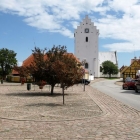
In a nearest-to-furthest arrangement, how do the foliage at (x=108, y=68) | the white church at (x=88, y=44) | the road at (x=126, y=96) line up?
1. the road at (x=126, y=96)
2. the white church at (x=88, y=44)
3. the foliage at (x=108, y=68)

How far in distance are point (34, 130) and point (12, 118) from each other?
8.68ft

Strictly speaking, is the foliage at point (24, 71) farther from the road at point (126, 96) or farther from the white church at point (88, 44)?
the white church at point (88, 44)

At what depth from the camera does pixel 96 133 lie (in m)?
8.88

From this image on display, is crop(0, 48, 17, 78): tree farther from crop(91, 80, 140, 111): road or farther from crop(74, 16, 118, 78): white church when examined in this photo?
crop(91, 80, 140, 111): road

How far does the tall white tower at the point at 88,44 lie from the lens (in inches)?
4080

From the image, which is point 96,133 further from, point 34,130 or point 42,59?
point 42,59

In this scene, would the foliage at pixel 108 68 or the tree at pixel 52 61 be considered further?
the foliage at pixel 108 68

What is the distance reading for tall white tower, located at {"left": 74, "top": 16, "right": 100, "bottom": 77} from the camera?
104 m

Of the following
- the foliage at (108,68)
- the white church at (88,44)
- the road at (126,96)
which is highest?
the white church at (88,44)

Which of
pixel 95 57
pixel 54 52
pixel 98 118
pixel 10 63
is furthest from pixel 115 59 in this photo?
pixel 98 118

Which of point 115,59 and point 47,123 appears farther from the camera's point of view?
point 115,59

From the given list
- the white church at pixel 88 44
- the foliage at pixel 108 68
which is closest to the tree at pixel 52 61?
the white church at pixel 88 44

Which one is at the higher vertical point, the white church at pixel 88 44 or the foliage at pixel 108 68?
the white church at pixel 88 44

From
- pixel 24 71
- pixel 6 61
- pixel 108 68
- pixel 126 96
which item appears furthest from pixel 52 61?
pixel 108 68
